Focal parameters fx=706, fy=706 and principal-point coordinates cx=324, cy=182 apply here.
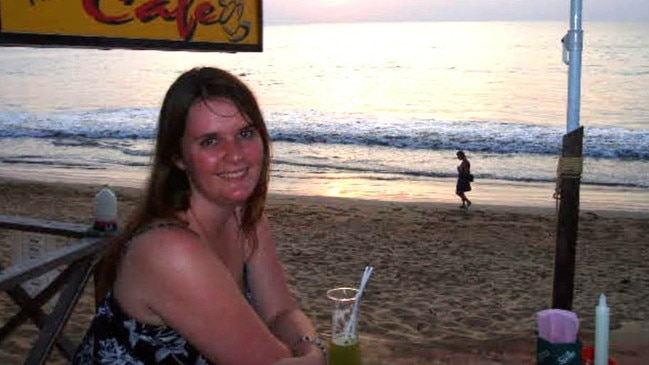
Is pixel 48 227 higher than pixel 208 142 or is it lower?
lower

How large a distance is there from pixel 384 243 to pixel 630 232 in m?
4.29

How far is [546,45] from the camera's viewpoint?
87.5m

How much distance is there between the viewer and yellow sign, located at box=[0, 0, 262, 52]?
2.31 m

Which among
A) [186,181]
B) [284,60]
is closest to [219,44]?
[186,181]

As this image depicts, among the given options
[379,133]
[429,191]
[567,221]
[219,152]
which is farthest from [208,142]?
[379,133]

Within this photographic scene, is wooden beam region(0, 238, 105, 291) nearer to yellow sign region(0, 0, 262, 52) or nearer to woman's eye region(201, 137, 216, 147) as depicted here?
yellow sign region(0, 0, 262, 52)

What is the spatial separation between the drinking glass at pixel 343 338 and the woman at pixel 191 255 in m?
0.13

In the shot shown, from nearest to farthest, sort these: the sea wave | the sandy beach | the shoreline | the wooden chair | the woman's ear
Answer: the woman's ear → the wooden chair → the sandy beach → the shoreline → the sea wave

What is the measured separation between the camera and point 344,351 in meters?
1.87

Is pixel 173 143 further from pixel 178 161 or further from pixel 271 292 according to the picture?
pixel 271 292

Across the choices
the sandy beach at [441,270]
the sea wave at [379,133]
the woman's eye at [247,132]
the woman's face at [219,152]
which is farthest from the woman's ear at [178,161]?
the sea wave at [379,133]

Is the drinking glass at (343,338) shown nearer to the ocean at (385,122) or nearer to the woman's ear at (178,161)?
the woman's ear at (178,161)

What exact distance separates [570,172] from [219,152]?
2390 mm

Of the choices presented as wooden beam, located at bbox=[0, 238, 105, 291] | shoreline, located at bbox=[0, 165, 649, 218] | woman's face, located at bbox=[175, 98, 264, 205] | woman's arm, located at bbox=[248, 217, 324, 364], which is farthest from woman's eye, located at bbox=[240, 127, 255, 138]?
shoreline, located at bbox=[0, 165, 649, 218]
